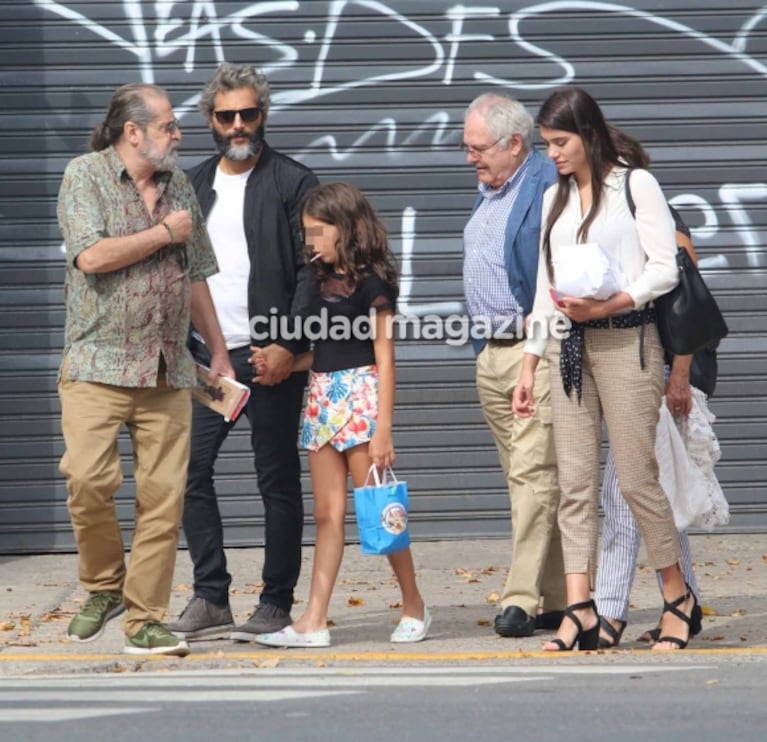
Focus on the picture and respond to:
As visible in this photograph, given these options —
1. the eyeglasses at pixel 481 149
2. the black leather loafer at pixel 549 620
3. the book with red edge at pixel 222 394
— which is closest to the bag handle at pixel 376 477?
the book with red edge at pixel 222 394

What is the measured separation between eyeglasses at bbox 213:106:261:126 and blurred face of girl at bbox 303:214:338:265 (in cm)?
45

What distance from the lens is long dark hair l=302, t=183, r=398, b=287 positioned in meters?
6.84

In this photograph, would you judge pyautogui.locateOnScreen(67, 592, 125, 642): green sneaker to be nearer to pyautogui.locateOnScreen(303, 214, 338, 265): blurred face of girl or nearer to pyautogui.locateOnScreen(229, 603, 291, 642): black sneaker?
pyautogui.locateOnScreen(229, 603, 291, 642): black sneaker

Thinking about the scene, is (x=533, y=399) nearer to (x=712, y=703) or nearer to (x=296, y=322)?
(x=296, y=322)

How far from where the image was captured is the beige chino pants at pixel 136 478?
6461 millimetres

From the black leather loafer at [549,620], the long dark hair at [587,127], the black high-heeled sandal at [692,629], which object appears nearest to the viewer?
the long dark hair at [587,127]

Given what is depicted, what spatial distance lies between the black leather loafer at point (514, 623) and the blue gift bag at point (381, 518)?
1.72 feet

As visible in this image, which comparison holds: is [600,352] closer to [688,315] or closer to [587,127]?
[688,315]

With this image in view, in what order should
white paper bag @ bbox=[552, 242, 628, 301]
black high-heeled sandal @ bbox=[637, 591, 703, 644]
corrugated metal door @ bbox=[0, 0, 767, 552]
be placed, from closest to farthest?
1. white paper bag @ bbox=[552, 242, 628, 301]
2. black high-heeled sandal @ bbox=[637, 591, 703, 644]
3. corrugated metal door @ bbox=[0, 0, 767, 552]

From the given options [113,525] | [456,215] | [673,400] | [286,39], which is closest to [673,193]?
[456,215]

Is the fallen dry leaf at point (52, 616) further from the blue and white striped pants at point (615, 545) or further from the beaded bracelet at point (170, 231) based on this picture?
the blue and white striped pants at point (615, 545)

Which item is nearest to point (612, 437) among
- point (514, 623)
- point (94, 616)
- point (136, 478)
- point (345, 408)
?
point (514, 623)

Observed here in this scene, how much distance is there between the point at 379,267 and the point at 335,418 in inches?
22.9

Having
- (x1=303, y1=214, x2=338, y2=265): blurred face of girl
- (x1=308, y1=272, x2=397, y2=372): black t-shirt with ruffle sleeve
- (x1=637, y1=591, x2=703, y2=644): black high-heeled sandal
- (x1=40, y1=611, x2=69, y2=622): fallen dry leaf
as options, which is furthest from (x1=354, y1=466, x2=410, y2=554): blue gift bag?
(x1=40, y1=611, x2=69, y2=622): fallen dry leaf
